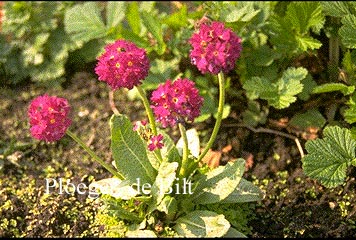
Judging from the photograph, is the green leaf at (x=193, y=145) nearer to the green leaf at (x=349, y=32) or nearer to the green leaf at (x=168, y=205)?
the green leaf at (x=168, y=205)

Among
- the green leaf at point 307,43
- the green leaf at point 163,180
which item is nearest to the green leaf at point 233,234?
the green leaf at point 163,180

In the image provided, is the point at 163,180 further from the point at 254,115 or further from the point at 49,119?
the point at 254,115

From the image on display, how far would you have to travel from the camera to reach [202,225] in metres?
2.58

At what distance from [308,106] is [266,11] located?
0.56 metres

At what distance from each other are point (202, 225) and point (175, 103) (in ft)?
1.73

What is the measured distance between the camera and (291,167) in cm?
317

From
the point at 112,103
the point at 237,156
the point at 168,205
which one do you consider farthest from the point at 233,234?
the point at 112,103

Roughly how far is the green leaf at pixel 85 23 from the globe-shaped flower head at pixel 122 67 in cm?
103

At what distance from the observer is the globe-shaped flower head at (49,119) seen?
97.7 inches

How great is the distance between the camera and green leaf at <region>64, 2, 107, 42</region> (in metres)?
3.56

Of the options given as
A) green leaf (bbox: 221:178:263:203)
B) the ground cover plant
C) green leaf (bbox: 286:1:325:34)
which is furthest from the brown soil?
green leaf (bbox: 286:1:325:34)

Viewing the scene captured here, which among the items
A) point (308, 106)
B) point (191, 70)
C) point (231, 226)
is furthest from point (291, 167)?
point (191, 70)

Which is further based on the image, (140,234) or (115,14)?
(115,14)

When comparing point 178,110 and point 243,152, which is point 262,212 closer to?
point 243,152
